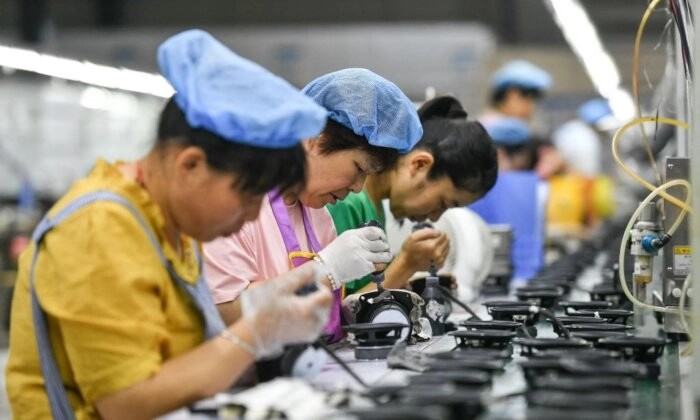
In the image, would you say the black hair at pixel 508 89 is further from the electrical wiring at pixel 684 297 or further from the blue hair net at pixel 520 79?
the electrical wiring at pixel 684 297

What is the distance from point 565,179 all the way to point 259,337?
24.9 ft

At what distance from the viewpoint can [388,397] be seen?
1612 millimetres

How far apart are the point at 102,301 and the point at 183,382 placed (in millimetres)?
184

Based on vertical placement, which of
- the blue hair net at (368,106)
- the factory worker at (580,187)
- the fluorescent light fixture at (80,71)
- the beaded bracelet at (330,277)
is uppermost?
the fluorescent light fixture at (80,71)

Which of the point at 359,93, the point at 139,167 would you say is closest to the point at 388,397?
Answer: the point at 139,167

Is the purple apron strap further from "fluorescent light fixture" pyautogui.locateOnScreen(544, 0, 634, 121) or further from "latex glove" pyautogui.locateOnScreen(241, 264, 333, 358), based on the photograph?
"fluorescent light fixture" pyautogui.locateOnScreen(544, 0, 634, 121)

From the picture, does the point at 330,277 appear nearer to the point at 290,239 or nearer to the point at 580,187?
the point at 290,239

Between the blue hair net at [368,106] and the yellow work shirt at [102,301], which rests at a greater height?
the blue hair net at [368,106]

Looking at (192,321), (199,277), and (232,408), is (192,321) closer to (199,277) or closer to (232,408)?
(199,277)

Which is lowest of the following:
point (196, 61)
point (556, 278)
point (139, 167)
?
point (556, 278)

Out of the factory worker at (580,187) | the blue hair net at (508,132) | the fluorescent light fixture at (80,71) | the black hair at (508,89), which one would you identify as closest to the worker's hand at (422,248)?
the blue hair net at (508,132)

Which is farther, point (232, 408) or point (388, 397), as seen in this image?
point (388, 397)

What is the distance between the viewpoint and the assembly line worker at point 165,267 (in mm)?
1662

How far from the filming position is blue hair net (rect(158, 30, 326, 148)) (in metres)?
1.67
